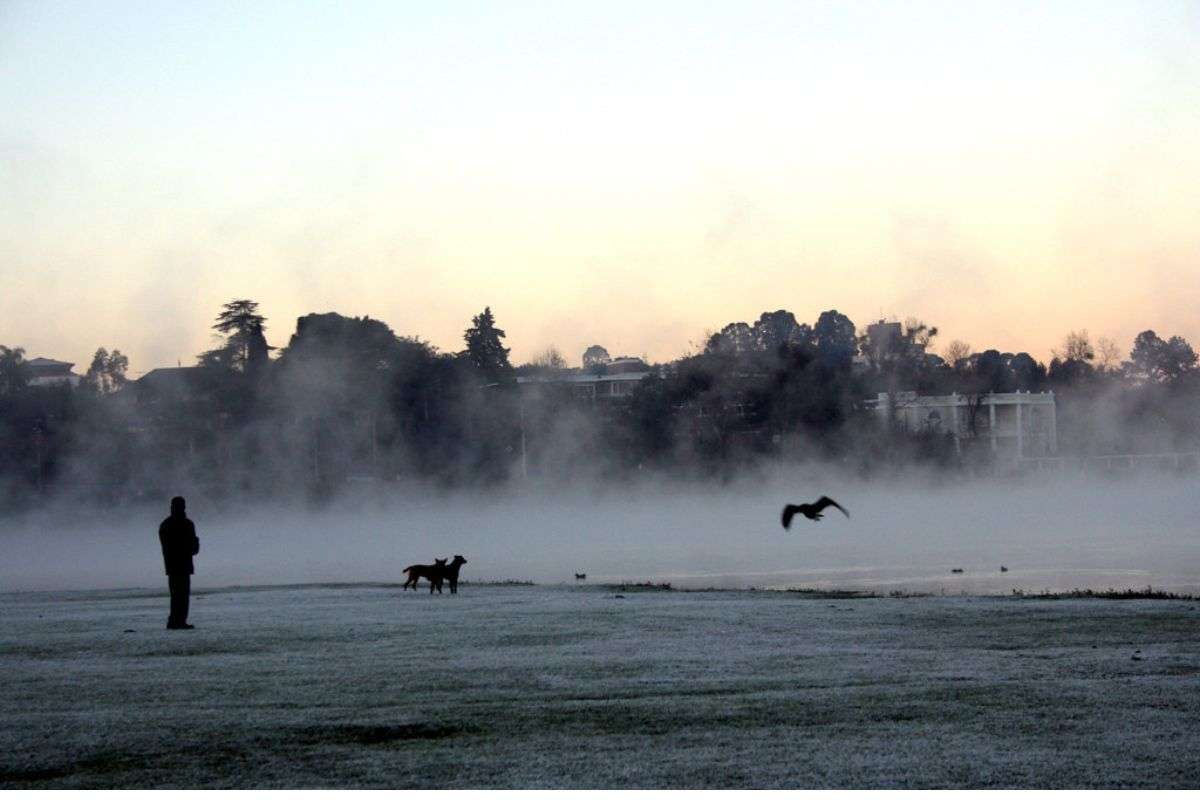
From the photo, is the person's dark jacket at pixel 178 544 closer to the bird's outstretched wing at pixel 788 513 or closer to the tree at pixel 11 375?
the bird's outstretched wing at pixel 788 513

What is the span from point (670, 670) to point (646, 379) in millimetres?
118667

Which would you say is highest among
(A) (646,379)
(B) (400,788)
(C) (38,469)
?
(A) (646,379)

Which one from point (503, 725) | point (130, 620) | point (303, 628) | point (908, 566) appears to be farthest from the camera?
point (908, 566)

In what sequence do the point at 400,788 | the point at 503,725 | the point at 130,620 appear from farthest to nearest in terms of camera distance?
the point at 130,620
the point at 503,725
the point at 400,788

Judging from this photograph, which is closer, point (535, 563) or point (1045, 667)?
point (1045, 667)

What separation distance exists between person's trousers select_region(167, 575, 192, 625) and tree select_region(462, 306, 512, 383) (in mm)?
118394

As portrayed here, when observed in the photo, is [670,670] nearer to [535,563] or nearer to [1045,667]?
[1045,667]

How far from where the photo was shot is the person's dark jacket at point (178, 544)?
983 inches

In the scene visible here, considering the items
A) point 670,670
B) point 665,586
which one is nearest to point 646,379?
point 665,586

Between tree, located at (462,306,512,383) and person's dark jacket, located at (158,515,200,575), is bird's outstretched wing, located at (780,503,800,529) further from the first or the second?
tree, located at (462,306,512,383)

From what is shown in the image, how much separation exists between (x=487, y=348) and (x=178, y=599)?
123 metres

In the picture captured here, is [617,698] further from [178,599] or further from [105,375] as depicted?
[105,375]

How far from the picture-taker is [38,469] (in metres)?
113

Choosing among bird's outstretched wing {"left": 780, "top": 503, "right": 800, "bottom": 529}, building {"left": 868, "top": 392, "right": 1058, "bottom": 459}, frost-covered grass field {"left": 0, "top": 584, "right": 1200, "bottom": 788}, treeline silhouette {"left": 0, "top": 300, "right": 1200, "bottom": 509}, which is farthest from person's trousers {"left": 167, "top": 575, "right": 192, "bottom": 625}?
A: building {"left": 868, "top": 392, "right": 1058, "bottom": 459}
